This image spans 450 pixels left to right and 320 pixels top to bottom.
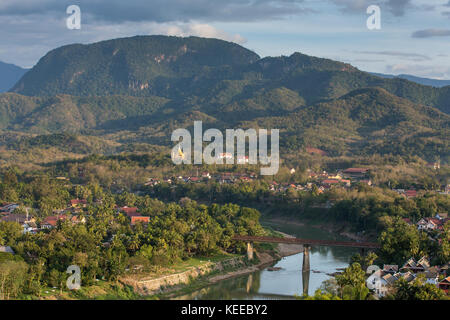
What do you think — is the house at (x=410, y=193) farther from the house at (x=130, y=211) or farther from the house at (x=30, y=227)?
the house at (x=30, y=227)

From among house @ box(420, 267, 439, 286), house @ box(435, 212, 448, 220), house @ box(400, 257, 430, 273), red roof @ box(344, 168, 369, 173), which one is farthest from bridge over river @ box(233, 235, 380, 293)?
red roof @ box(344, 168, 369, 173)

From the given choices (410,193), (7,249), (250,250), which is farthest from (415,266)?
(410,193)

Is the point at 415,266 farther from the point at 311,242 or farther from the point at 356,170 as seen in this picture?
the point at 356,170

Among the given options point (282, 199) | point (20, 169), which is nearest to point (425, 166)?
point (282, 199)

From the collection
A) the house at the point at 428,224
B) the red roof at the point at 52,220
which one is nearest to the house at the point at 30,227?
the red roof at the point at 52,220

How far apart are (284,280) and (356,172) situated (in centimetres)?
5075

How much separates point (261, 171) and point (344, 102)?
6158 centimetres

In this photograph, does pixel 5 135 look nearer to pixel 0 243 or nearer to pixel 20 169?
pixel 20 169

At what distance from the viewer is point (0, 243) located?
38.8 meters

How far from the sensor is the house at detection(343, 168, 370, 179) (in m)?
86.8

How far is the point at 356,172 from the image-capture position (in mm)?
89000

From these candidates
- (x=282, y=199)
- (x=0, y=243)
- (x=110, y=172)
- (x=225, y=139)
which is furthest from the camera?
(x=225, y=139)

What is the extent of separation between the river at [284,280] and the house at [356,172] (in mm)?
37095

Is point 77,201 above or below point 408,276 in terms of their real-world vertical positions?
below
